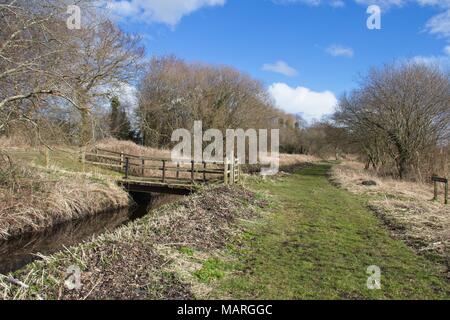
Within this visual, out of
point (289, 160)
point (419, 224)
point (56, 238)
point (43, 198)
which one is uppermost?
point (289, 160)

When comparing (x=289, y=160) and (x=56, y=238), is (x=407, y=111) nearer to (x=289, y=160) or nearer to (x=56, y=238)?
(x=289, y=160)

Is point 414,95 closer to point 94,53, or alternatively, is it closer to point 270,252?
point 94,53

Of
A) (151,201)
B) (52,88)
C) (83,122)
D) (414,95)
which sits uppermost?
(414,95)

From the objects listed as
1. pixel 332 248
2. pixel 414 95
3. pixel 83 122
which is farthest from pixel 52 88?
pixel 414 95

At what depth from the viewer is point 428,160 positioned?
71.4ft

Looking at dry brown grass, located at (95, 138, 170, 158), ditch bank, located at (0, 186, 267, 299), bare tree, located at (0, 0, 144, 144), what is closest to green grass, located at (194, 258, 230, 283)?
ditch bank, located at (0, 186, 267, 299)

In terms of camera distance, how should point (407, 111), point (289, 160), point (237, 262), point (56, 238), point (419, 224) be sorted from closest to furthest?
point (237, 262) < point (419, 224) < point (56, 238) < point (407, 111) < point (289, 160)

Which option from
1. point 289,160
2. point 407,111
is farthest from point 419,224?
point 289,160

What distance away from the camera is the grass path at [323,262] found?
14.8ft

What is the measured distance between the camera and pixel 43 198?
10.7 meters

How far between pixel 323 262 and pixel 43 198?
27.6 ft

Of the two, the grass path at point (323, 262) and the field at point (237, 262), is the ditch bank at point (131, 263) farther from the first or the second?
the grass path at point (323, 262)

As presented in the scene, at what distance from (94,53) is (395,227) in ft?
35.5
